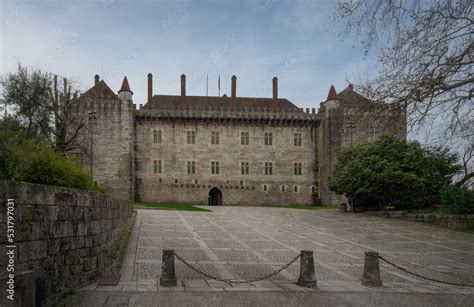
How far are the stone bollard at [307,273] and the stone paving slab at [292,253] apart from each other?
217 mm

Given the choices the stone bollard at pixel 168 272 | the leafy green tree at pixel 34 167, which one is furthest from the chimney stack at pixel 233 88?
the stone bollard at pixel 168 272

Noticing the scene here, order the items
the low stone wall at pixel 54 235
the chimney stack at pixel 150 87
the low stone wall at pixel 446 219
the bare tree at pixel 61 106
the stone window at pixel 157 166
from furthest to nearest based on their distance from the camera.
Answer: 1. the chimney stack at pixel 150 87
2. the stone window at pixel 157 166
3. the bare tree at pixel 61 106
4. the low stone wall at pixel 446 219
5. the low stone wall at pixel 54 235

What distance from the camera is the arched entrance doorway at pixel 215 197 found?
148 ft

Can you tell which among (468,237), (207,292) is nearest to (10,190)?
(207,292)

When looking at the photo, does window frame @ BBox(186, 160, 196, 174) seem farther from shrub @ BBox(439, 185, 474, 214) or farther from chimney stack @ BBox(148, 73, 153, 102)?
shrub @ BBox(439, 185, 474, 214)

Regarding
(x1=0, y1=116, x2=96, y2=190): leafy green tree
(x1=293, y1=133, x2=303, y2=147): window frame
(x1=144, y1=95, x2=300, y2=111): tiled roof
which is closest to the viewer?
(x1=0, y1=116, x2=96, y2=190): leafy green tree

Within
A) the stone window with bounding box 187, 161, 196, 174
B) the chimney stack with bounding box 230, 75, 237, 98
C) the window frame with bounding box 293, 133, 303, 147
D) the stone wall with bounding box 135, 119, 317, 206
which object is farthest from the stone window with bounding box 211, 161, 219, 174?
the window frame with bounding box 293, 133, 303, 147

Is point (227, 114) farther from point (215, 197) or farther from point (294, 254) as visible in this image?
point (294, 254)

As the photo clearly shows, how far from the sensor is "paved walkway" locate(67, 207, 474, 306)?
8305mm

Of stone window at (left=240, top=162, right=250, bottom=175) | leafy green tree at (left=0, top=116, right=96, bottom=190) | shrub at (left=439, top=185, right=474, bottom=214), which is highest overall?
stone window at (left=240, top=162, right=250, bottom=175)

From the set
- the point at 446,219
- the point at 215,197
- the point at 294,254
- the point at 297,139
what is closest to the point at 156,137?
the point at 215,197

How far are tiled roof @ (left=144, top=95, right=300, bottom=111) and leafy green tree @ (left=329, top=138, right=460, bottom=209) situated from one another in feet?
64.2

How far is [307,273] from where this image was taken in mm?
8398

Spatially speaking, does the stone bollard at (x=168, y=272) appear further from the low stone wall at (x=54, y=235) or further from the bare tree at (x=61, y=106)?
the bare tree at (x=61, y=106)
